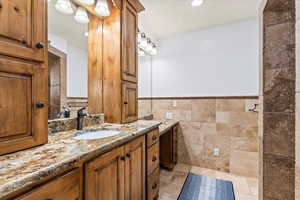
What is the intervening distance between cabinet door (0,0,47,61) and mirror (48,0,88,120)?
1.21ft

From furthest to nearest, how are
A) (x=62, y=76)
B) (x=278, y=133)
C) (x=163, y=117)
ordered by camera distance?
(x=163, y=117) → (x=62, y=76) → (x=278, y=133)

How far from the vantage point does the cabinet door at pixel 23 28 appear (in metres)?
0.68

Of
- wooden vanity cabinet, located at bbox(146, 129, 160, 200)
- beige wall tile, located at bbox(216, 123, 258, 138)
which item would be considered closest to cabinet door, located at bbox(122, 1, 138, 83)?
wooden vanity cabinet, located at bbox(146, 129, 160, 200)

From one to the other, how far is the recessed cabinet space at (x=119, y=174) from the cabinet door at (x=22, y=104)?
36cm

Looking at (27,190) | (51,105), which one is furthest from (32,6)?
(27,190)

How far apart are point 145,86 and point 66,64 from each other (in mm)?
1634

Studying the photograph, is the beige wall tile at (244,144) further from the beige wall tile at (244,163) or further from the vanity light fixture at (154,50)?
the vanity light fixture at (154,50)

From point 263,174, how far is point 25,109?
1.64 metres

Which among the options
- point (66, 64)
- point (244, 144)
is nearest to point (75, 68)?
point (66, 64)

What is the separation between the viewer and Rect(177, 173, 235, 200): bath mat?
5.75 feet

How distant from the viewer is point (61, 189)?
0.61 meters

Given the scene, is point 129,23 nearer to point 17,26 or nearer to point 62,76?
point 62,76

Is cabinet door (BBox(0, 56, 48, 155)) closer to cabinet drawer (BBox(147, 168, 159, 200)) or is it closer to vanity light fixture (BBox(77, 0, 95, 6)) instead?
vanity light fixture (BBox(77, 0, 95, 6))

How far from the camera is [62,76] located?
1.30 meters
